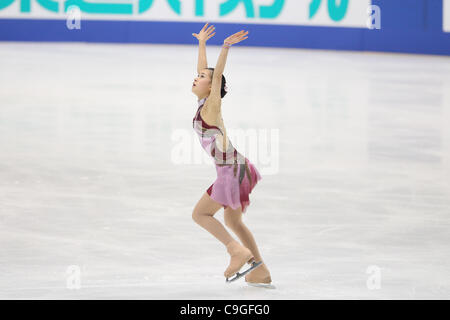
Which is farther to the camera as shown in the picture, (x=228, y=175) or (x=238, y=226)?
(x=238, y=226)

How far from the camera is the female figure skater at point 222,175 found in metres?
4.05

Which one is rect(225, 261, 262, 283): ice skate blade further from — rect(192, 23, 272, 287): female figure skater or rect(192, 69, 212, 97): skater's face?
rect(192, 69, 212, 97): skater's face

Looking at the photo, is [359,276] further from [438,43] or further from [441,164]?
[438,43]

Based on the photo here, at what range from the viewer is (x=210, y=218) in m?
4.13

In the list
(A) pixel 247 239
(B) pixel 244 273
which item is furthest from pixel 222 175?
(B) pixel 244 273

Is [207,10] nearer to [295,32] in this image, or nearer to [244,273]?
[295,32]

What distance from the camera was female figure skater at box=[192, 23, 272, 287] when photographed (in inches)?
159

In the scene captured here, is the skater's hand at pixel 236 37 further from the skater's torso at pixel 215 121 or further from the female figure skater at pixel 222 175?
the skater's torso at pixel 215 121

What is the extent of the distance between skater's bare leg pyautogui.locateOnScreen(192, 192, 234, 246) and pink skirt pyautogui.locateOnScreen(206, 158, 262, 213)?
0.04 m

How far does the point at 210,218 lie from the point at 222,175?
20cm

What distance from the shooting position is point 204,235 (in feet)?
17.4

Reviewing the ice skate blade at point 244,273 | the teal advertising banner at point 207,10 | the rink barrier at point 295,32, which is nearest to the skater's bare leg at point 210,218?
the ice skate blade at point 244,273

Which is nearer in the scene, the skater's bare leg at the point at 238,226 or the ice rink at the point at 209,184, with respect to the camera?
the skater's bare leg at the point at 238,226
